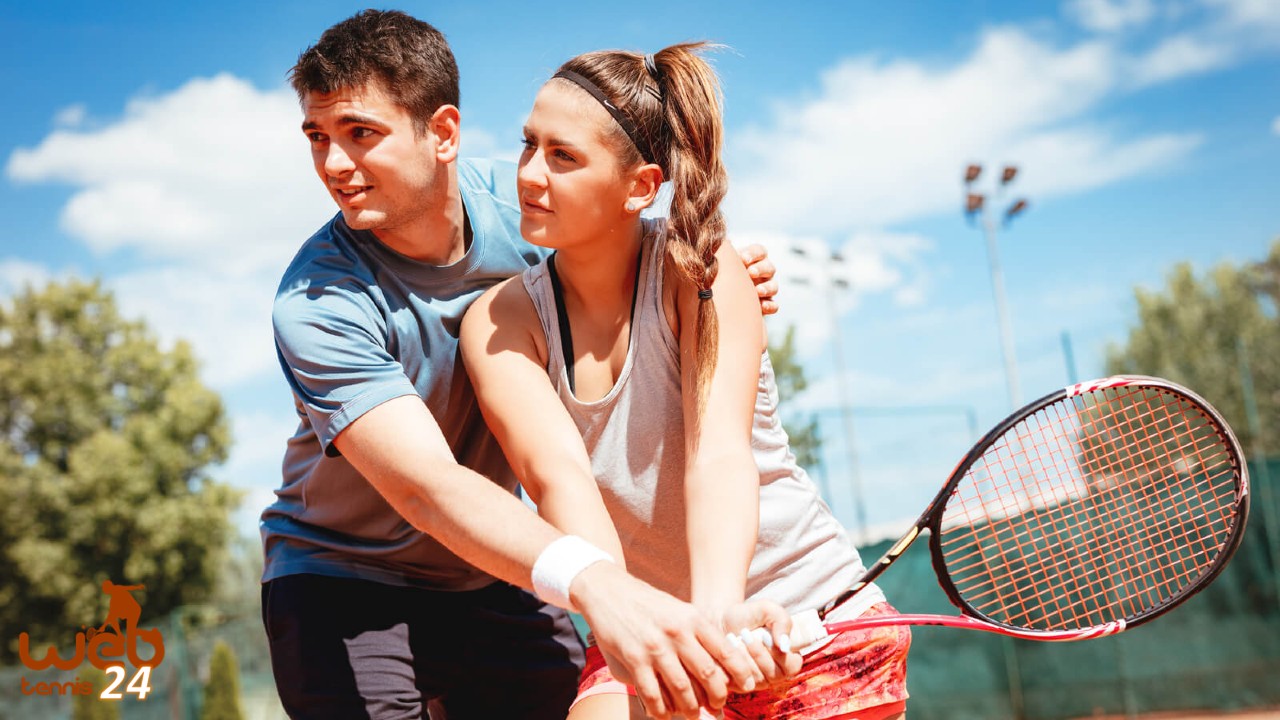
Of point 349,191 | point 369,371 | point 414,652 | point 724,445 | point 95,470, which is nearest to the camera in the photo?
point 724,445

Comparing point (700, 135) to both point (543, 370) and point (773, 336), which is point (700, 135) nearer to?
point (543, 370)

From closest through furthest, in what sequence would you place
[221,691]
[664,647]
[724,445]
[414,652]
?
[664,647], [724,445], [414,652], [221,691]

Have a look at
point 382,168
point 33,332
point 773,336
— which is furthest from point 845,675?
point 33,332

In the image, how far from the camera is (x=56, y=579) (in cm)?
2589

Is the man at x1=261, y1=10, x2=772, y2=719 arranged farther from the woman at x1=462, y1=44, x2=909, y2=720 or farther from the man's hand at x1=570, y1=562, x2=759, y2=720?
the man's hand at x1=570, y1=562, x2=759, y2=720

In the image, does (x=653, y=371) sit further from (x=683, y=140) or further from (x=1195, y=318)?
(x=1195, y=318)

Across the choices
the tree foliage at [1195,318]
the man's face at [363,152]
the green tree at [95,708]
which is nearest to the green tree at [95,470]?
the green tree at [95,708]

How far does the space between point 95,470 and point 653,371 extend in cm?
2776

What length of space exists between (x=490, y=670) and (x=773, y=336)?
25.8 meters

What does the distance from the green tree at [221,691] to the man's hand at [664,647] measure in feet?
47.4

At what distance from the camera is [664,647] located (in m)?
1.91

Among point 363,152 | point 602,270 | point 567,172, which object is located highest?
point 363,152

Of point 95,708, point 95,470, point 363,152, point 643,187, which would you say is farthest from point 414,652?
point 95,470

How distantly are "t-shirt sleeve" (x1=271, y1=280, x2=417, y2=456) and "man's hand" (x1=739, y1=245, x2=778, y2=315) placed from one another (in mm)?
851
